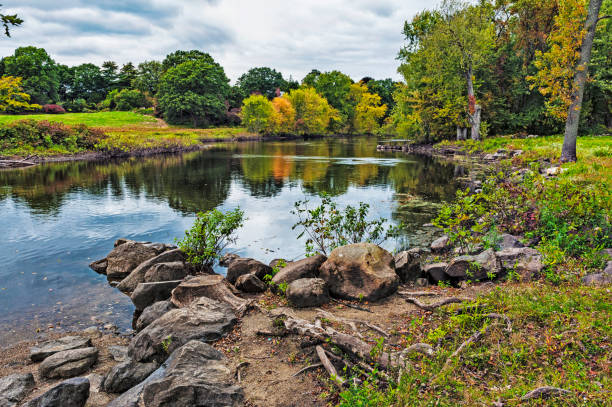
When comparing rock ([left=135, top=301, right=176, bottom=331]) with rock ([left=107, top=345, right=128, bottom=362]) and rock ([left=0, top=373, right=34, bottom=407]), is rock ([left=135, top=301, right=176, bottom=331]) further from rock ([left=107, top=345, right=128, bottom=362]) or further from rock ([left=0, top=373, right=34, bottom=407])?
rock ([left=0, top=373, right=34, bottom=407])

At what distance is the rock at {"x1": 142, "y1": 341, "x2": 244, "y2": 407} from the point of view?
471cm

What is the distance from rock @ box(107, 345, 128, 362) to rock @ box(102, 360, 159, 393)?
1008mm

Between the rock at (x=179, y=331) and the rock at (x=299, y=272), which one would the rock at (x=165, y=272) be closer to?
the rock at (x=299, y=272)

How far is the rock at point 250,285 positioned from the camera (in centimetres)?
935

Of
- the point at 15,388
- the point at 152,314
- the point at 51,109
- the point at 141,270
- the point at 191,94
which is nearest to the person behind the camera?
the point at 15,388

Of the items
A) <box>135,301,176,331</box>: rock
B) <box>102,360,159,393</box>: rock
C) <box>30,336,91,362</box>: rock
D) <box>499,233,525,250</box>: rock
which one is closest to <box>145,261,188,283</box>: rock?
<box>135,301,176,331</box>: rock

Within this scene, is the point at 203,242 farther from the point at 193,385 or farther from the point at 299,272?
the point at 193,385

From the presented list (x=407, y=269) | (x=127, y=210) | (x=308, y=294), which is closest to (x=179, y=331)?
(x=308, y=294)

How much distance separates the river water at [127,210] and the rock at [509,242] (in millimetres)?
3809

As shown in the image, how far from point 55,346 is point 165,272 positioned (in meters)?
3.22

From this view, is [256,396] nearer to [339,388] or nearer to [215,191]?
[339,388]

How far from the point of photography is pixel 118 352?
23.9ft

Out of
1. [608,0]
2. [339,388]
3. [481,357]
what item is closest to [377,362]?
[339,388]

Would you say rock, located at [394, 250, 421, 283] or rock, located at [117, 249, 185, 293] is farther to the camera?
rock, located at [117, 249, 185, 293]
